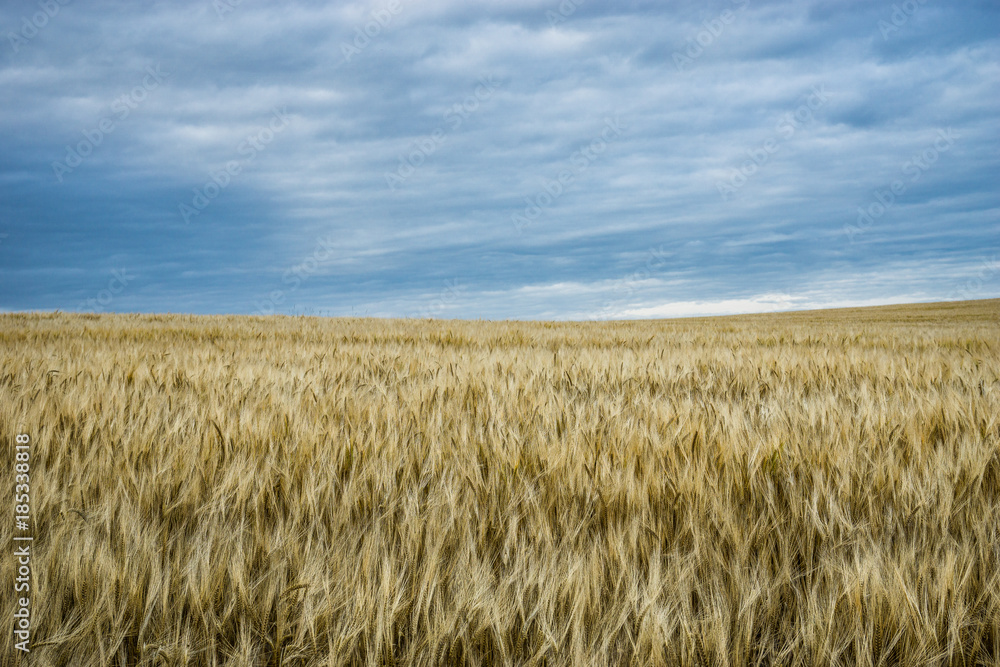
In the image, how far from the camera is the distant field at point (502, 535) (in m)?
0.96

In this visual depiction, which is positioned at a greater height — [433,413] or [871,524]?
[433,413]

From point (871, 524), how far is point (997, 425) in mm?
1389

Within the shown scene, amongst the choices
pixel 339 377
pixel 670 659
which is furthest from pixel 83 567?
pixel 339 377

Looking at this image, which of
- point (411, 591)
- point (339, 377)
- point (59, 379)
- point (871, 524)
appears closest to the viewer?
point (411, 591)

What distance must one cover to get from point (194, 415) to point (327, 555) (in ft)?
4.76

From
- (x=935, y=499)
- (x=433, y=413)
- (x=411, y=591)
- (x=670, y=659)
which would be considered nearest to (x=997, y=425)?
(x=935, y=499)

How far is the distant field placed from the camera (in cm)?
96

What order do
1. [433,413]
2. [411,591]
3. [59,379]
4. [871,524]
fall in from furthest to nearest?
[59,379]
[433,413]
[871,524]
[411,591]

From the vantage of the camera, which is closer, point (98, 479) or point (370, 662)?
point (370, 662)

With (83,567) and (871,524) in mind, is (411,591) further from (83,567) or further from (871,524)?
(871,524)

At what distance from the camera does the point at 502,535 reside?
131cm

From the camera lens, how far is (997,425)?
2.23 metres

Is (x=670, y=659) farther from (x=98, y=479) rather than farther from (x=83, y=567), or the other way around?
(x=98, y=479)

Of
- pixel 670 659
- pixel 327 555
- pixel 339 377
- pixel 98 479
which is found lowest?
pixel 670 659
